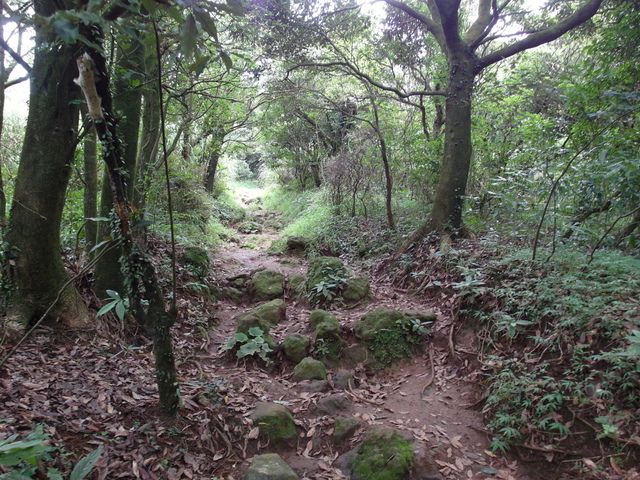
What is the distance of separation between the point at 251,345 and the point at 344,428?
1.69 m

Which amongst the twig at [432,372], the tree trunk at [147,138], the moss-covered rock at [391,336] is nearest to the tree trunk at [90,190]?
the tree trunk at [147,138]

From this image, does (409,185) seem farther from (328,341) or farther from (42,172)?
(42,172)

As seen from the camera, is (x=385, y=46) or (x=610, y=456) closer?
(x=610, y=456)

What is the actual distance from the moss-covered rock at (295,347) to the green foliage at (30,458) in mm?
2778

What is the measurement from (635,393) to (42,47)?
5614mm

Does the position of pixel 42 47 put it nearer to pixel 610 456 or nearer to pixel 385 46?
pixel 610 456

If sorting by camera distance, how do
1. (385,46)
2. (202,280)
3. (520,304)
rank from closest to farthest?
1. (520,304)
2. (202,280)
3. (385,46)

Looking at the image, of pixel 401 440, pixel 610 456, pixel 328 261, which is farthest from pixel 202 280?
pixel 610 456

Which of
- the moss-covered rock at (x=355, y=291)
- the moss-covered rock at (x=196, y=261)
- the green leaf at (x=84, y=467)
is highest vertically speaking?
the moss-covered rock at (x=196, y=261)

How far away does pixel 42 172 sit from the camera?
330 centimetres

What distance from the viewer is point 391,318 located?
4750 millimetres

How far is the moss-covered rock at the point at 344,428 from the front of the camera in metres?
3.27

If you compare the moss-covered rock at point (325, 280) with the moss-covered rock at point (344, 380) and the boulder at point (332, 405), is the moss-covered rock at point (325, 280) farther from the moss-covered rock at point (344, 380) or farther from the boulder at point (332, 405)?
the boulder at point (332, 405)

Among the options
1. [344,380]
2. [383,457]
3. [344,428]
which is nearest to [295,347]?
[344,380]
